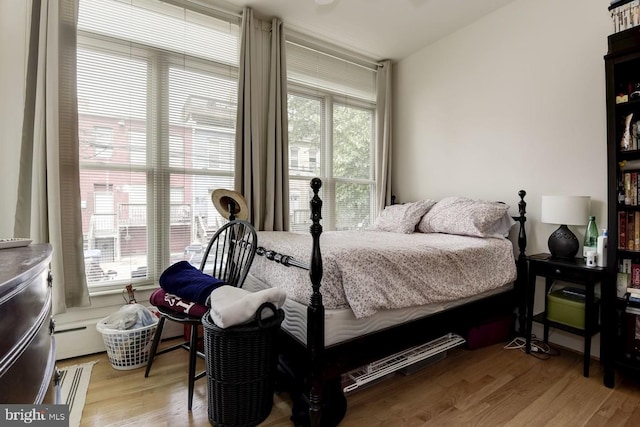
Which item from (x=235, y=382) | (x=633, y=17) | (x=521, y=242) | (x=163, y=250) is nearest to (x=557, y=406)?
(x=521, y=242)

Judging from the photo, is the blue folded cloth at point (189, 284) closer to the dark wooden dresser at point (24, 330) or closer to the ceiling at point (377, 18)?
the dark wooden dresser at point (24, 330)

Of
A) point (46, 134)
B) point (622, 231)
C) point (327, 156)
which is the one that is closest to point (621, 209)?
point (622, 231)

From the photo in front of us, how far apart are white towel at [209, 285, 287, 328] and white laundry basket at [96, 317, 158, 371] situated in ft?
2.98

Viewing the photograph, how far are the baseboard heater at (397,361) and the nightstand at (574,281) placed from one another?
0.61m

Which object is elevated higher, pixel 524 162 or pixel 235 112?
pixel 235 112

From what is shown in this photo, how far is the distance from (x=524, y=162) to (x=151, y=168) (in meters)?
3.03

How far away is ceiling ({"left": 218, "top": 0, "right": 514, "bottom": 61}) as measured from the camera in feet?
9.12

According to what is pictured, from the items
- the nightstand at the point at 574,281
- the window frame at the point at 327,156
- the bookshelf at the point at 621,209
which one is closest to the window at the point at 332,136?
the window frame at the point at 327,156

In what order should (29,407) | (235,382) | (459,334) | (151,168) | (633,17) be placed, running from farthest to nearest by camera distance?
(151,168)
(459,334)
(633,17)
(235,382)
(29,407)

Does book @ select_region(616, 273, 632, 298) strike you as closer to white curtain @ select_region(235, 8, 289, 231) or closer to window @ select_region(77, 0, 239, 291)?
white curtain @ select_region(235, 8, 289, 231)

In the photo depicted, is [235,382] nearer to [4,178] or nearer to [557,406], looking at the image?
[557,406]

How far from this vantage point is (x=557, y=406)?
1735 mm

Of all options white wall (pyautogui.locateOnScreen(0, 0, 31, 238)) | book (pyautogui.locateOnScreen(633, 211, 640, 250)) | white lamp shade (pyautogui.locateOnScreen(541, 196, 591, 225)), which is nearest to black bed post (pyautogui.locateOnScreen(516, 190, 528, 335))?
white lamp shade (pyautogui.locateOnScreen(541, 196, 591, 225))

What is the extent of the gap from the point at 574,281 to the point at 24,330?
9.05 feet
